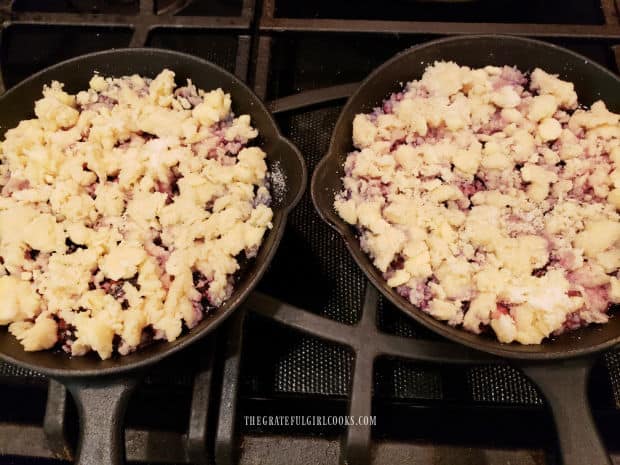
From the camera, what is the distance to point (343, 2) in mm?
1335

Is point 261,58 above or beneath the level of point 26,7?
beneath

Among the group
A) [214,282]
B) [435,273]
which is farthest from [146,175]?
[435,273]

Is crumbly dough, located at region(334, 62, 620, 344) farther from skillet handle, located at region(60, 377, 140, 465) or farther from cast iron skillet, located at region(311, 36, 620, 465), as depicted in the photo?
skillet handle, located at region(60, 377, 140, 465)

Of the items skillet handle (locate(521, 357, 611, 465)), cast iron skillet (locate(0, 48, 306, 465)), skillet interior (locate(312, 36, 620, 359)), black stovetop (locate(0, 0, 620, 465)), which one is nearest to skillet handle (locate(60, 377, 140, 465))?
cast iron skillet (locate(0, 48, 306, 465))

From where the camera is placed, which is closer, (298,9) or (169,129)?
(169,129)

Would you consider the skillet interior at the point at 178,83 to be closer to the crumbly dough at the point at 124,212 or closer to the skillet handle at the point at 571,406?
the crumbly dough at the point at 124,212

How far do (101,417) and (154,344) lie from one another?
12 centimetres

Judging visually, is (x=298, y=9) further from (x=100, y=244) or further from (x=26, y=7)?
(x=100, y=244)

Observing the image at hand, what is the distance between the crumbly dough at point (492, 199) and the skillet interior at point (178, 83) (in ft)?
0.34

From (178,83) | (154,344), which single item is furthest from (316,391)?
(178,83)

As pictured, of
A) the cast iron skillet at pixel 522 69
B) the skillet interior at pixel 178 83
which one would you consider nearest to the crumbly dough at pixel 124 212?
the skillet interior at pixel 178 83

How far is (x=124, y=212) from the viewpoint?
0.88 metres

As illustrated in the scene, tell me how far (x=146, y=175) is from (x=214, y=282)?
227 millimetres

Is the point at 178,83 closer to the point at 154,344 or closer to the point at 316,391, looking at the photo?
the point at 154,344
